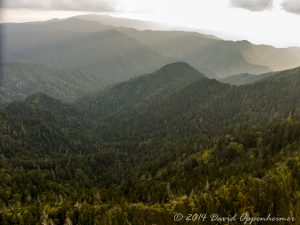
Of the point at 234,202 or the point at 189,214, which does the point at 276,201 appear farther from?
the point at 189,214

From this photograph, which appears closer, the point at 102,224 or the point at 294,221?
the point at 294,221

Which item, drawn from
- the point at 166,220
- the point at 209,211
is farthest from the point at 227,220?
the point at 166,220

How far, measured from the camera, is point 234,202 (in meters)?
199

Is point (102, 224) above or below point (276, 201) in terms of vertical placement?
below

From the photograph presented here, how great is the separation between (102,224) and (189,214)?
42.3 m

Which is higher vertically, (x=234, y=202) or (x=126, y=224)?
(x=234, y=202)

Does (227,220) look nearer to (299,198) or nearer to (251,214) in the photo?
(251,214)

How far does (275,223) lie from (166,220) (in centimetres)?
4954

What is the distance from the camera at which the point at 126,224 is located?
198500mm

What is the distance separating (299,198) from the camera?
19938cm

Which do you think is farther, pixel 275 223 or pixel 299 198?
pixel 299 198

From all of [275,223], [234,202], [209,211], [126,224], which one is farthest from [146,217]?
[275,223]

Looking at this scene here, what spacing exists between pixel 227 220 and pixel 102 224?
59.6 meters

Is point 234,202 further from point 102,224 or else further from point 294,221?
point 102,224
